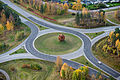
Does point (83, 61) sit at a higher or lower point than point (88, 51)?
lower

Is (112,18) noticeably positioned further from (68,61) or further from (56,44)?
(68,61)

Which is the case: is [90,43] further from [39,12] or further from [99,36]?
[39,12]

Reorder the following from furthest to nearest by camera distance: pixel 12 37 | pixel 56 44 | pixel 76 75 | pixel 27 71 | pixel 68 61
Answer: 1. pixel 12 37
2. pixel 56 44
3. pixel 68 61
4. pixel 27 71
5. pixel 76 75

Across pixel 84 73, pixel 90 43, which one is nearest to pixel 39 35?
pixel 90 43

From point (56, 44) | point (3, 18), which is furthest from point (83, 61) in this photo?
point (3, 18)

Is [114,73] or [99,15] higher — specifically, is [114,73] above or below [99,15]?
below
